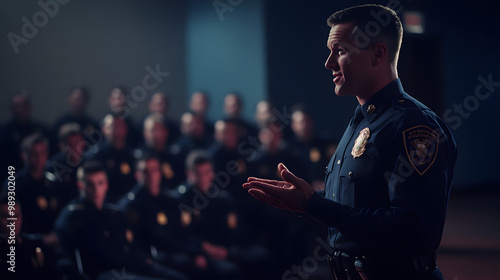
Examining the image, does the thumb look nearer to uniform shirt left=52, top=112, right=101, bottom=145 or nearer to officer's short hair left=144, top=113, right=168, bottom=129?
uniform shirt left=52, top=112, right=101, bottom=145

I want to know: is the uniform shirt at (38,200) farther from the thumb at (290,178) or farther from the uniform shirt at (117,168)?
the thumb at (290,178)

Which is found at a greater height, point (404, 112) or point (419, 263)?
point (404, 112)

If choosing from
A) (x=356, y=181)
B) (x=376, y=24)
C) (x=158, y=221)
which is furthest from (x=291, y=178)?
(x=158, y=221)

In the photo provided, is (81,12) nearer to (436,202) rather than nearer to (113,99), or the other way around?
(113,99)

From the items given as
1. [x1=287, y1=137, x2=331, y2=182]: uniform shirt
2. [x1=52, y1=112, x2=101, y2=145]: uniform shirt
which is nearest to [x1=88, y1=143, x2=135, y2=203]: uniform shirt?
[x1=52, y1=112, x2=101, y2=145]: uniform shirt

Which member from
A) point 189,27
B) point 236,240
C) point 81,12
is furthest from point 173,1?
point 236,240

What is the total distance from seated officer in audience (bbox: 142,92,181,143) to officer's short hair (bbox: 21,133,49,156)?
2.35ft

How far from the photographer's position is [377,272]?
115 cm

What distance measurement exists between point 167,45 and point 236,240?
1.38 metres

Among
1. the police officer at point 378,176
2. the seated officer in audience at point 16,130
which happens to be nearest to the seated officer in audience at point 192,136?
the seated officer in audience at point 16,130

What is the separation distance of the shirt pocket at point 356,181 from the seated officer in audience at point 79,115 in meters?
2.53

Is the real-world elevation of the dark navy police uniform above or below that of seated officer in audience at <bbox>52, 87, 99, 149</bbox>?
below

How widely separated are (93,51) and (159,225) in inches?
45.5

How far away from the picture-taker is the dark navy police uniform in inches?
40.7
